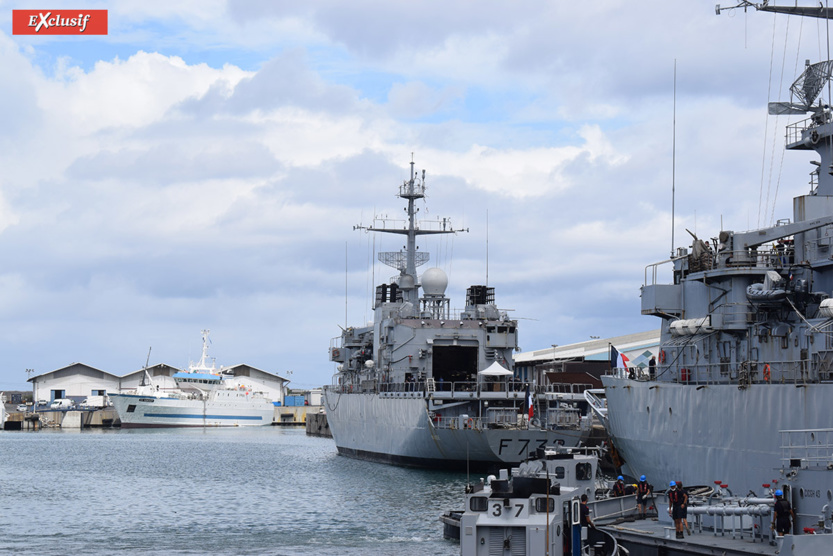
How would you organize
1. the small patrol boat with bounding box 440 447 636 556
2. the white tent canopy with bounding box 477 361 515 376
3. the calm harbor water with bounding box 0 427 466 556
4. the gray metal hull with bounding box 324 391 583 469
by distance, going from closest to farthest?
1. the small patrol boat with bounding box 440 447 636 556
2. the calm harbor water with bounding box 0 427 466 556
3. the gray metal hull with bounding box 324 391 583 469
4. the white tent canopy with bounding box 477 361 515 376

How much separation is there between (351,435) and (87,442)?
33.6 m

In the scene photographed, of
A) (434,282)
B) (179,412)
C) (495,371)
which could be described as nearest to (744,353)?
(495,371)

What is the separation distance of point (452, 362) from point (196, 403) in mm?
76827

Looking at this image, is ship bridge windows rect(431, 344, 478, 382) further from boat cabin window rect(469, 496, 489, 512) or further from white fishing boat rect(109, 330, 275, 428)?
white fishing boat rect(109, 330, 275, 428)

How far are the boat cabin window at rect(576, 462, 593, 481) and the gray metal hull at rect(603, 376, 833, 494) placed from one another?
16.2 ft

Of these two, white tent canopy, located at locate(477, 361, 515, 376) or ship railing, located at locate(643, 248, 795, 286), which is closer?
ship railing, located at locate(643, 248, 795, 286)

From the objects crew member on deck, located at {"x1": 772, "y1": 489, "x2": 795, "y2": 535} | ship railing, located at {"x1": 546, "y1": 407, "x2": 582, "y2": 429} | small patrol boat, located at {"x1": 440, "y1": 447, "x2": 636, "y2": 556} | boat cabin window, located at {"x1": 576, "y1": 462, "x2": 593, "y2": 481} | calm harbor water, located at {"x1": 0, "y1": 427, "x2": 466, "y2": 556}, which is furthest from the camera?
ship railing, located at {"x1": 546, "y1": 407, "x2": 582, "y2": 429}

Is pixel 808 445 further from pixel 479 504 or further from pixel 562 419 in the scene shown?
pixel 562 419

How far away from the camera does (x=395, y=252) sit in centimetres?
6800

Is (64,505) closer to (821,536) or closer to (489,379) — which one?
(489,379)

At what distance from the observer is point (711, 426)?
103 feet

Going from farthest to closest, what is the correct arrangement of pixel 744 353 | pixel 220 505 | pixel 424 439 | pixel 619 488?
pixel 424 439, pixel 220 505, pixel 744 353, pixel 619 488

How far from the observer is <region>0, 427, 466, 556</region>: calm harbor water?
29.8 meters

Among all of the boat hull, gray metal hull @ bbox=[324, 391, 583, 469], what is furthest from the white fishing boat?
gray metal hull @ bbox=[324, 391, 583, 469]
